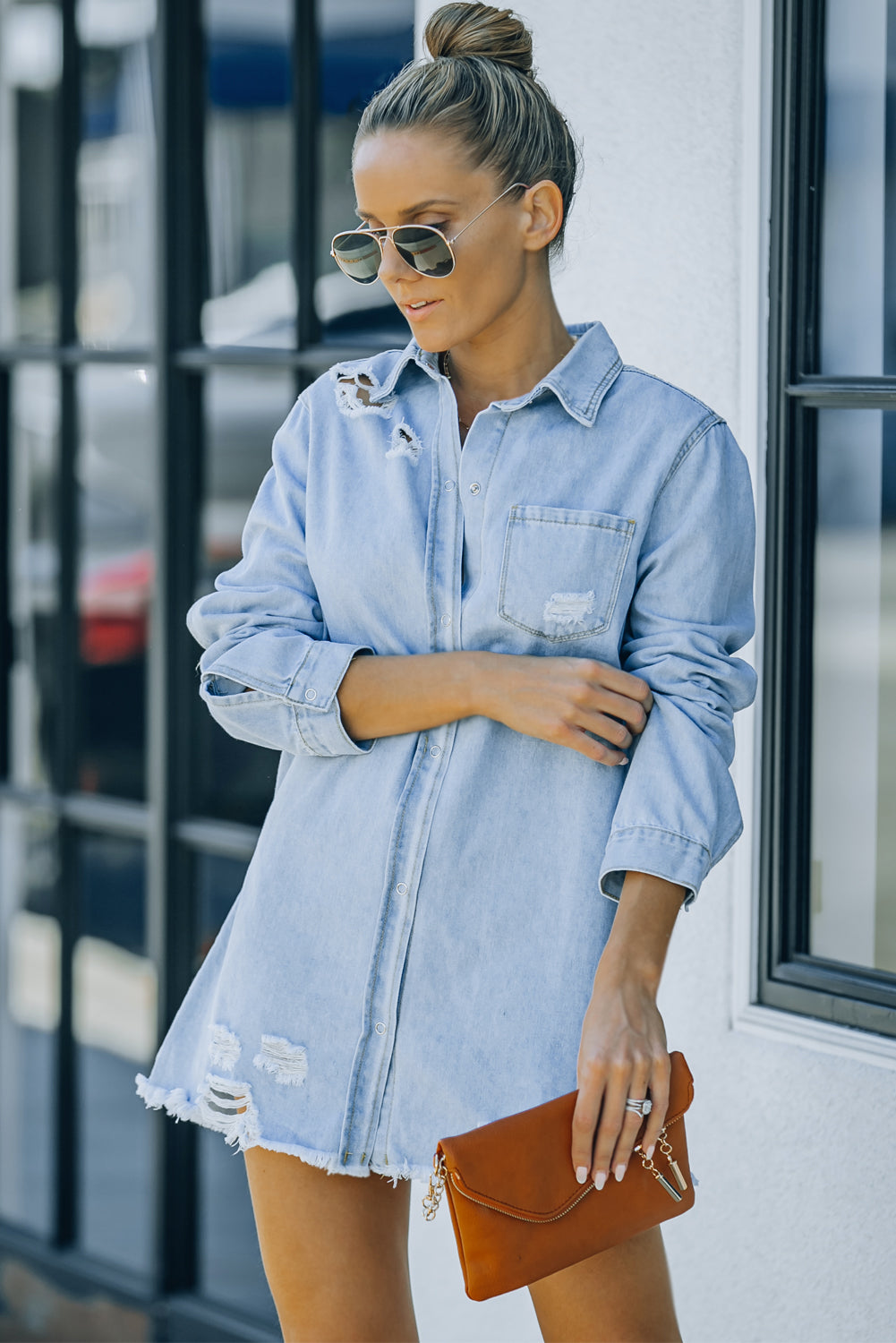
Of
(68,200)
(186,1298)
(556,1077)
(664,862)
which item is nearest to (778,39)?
(664,862)

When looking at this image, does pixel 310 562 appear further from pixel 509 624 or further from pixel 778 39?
pixel 778 39

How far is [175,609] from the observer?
10.3ft

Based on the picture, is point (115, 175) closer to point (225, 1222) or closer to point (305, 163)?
point (305, 163)

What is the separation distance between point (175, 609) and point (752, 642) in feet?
4.36

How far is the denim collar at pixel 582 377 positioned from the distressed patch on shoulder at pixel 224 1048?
2.30 feet

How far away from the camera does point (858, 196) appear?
2.20m

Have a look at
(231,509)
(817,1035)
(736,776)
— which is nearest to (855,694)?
(736,776)

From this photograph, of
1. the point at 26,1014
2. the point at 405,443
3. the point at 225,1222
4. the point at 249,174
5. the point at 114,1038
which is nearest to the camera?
the point at 405,443

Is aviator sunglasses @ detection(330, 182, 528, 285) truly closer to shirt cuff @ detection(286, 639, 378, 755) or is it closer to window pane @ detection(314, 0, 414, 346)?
shirt cuff @ detection(286, 639, 378, 755)

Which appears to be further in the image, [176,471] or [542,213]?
[176,471]

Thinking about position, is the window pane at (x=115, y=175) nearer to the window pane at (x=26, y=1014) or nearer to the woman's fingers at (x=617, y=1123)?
the window pane at (x=26, y=1014)

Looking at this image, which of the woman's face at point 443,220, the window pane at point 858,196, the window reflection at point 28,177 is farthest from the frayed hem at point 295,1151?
the window reflection at point 28,177

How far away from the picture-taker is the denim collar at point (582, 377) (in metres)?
1.55

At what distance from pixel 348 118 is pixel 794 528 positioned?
4.15ft
